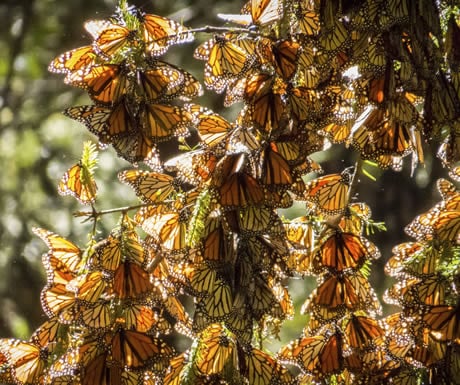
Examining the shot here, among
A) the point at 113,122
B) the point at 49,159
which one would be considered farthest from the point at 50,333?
the point at 49,159

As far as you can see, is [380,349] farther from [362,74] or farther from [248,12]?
[248,12]

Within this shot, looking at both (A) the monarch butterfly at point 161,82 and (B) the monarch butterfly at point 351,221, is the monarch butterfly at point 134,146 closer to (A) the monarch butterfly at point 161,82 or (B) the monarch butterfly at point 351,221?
(A) the monarch butterfly at point 161,82

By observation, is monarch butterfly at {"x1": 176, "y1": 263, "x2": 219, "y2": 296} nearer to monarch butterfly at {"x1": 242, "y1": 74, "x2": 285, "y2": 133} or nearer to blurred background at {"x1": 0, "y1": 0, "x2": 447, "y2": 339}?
monarch butterfly at {"x1": 242, "y1": 74, "x2": 285, "y2": 133}

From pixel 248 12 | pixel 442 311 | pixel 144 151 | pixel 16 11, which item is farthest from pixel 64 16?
pixel 442 311

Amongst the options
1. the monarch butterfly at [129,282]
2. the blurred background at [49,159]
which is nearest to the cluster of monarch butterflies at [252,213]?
the monarch butterfly at [129,282]

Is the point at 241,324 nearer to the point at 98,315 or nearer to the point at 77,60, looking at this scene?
the point at 98,315

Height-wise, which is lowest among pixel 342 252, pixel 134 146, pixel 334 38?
pixel 342 252
